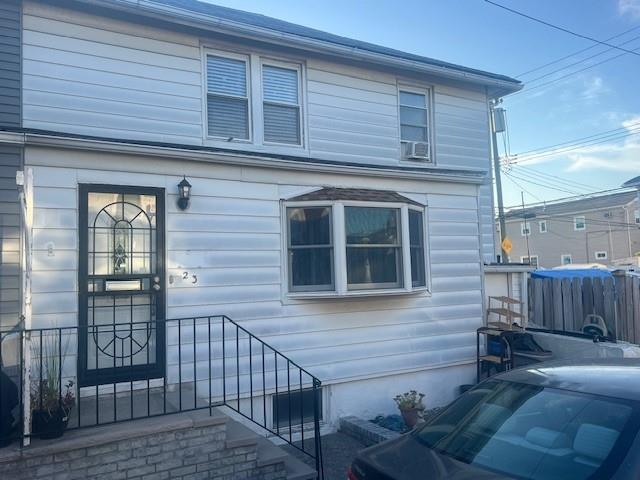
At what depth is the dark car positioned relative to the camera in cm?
239

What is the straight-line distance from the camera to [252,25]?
23.0 ft

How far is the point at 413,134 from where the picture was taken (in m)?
8.83

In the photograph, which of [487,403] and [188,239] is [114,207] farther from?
[487,403]

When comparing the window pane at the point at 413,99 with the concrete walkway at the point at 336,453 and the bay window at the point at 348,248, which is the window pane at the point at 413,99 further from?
the concrete walkway at the point at 336,453

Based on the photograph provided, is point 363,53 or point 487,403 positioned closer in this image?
point 487,403

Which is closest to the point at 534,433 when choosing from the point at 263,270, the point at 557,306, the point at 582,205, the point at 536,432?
the point at 536,432

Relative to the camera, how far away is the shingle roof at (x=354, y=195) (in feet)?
22.0

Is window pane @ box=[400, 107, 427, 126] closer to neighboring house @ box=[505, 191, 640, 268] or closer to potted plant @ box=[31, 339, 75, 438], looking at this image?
potted plant @ box=[31, 339, 75, 438]

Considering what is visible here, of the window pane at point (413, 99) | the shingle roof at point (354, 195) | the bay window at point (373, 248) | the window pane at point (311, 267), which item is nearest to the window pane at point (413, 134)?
the window pane at point (413, 99)

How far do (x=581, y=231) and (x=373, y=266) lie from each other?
3277 cm

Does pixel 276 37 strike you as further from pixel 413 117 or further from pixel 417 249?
pixel 417 249

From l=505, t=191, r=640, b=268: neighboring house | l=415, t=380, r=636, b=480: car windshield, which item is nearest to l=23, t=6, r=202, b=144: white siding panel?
l=415, t=380, r=636, b=480: car windshield

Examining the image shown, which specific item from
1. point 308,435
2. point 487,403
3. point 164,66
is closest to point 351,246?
point 308,435

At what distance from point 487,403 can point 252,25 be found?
586cm
